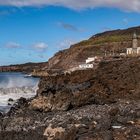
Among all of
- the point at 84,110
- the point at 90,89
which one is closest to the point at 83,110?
the point at 84,110

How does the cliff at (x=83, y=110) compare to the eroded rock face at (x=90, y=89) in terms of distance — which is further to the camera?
the eroded rock face at (x=90, y=89)

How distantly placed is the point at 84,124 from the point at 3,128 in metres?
5.49

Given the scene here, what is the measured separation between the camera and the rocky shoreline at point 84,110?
24.9 meters

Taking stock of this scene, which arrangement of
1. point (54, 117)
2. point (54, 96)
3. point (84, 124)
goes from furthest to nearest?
point (54, 96)
point (54, 117)
point (84, 124)

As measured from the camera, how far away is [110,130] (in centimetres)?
2461

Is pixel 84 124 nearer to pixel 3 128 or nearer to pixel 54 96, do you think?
pixel 3 128

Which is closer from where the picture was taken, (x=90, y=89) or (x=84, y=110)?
(x=84, y=110)

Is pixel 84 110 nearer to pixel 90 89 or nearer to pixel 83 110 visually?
pixel 83 110

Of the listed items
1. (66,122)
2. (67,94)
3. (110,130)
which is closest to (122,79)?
(67,94)

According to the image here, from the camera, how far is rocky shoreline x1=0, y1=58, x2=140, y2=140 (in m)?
24.9

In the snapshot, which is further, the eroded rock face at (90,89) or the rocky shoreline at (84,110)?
the eroded rock face at (90,89)

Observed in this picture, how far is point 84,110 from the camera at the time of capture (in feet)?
111

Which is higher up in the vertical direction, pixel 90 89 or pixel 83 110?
pixel 90 89

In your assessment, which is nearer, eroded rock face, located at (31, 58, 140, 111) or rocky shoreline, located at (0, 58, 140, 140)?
rocky shoreline, located at (0, 58, 140, 140)
